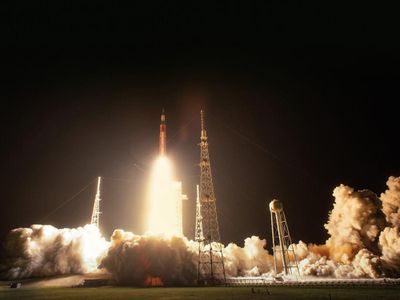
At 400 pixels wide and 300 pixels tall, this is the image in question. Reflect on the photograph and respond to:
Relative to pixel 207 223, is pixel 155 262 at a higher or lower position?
lower

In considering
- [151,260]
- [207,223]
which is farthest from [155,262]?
[207,223]

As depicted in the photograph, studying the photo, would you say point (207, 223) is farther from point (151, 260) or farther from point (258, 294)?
point (258, 294)

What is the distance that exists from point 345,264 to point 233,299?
47583 mm

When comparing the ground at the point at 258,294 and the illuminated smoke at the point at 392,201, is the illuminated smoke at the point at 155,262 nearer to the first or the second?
the ground at the point at 258,294

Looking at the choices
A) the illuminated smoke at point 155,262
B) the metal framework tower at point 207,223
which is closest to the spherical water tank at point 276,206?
the metal framework tower at point 207,223

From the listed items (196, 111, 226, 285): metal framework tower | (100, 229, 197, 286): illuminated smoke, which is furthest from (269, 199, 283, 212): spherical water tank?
(100, 229, 197, 286): illuminated smoke

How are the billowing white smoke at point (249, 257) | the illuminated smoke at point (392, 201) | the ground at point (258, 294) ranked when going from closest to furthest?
1. the ground at point (258, 294)
2. the illuminated smoke at point (392, 201)
3. the billowing white smoke at point (249, 257)

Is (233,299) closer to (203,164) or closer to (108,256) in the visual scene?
(203,164)

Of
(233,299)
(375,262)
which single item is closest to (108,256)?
(233,299)

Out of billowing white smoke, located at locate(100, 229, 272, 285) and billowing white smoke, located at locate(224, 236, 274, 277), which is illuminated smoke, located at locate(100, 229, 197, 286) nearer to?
billowing white smoke, located at locate(100, 229, 272, 285)

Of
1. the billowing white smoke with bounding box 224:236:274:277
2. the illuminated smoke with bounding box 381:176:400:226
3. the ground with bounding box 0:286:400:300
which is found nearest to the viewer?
the ground with bounding box 0:286:400:300

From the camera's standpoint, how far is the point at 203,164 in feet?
267

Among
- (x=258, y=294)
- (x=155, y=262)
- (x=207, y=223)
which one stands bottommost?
(x=258, y=294)

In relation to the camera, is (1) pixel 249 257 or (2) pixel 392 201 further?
(1) pixel 249 257
